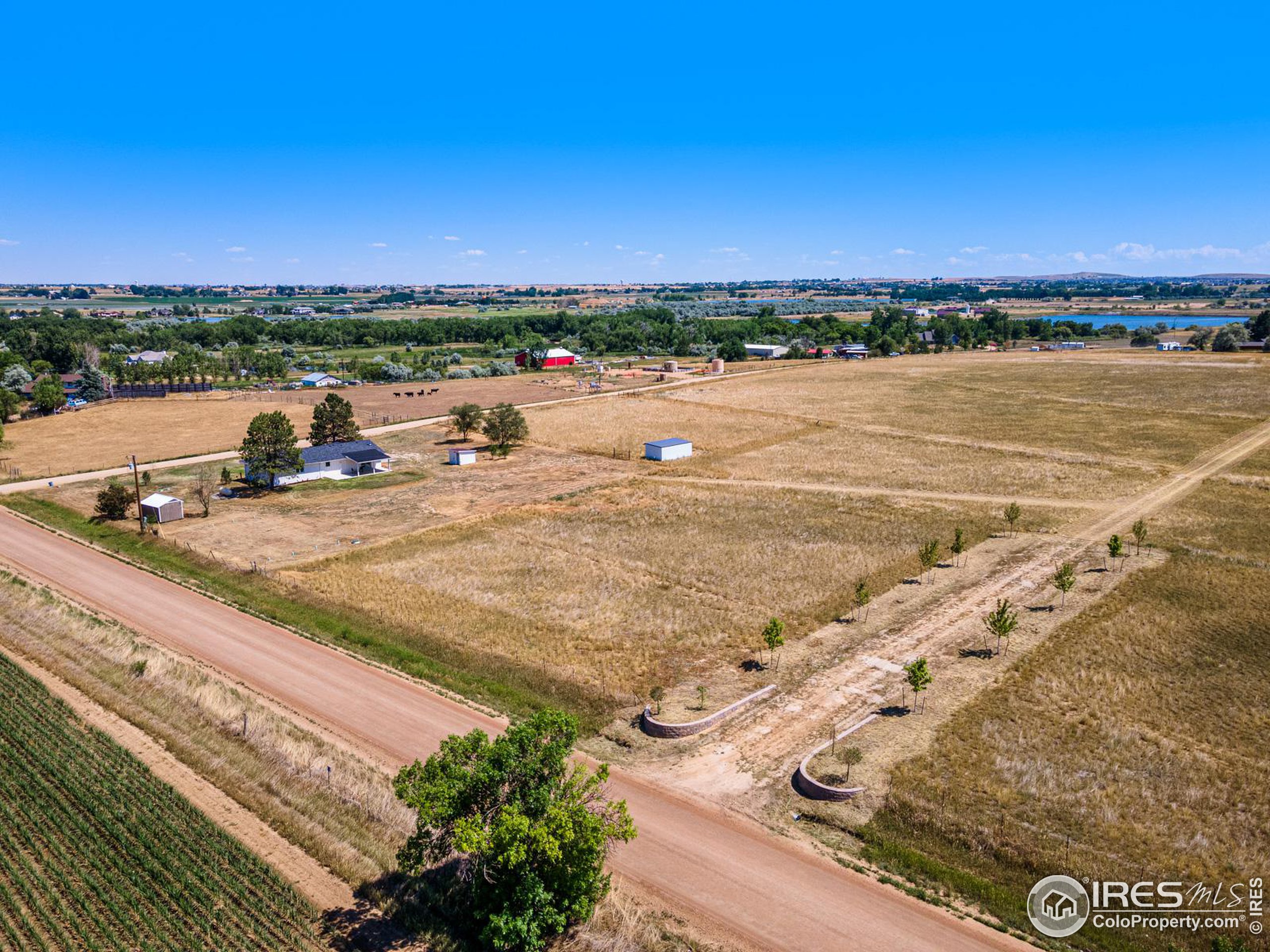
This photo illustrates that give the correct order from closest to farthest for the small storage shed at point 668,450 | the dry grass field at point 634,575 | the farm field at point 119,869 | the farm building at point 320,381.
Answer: the farm field at point 119,869
the dry grass field at point 634,575
the small storage shed at point 668,450
the farm building at point 320,381

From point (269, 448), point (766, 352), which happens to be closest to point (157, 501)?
point (269, 448)

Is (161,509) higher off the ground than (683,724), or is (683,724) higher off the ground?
(161,509)

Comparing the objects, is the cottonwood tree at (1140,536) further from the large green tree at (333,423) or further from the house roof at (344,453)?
the large green tree at (333,423)

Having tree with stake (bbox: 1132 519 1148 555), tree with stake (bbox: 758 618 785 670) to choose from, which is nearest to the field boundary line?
tree with stake (bbox: 758 618 785 670)

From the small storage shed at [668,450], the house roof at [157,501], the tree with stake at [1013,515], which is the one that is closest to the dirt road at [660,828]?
the house roof at [157,501]

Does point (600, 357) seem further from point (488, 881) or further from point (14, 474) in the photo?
point (488, 881)

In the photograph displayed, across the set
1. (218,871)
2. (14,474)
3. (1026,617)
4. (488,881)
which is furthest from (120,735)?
(14,474)

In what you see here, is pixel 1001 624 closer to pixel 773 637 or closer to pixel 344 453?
pixel 773 637

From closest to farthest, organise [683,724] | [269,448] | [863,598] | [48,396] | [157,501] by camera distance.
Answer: [683,724] < [863,598] < [157,501] < [269,448] < [48,396]
